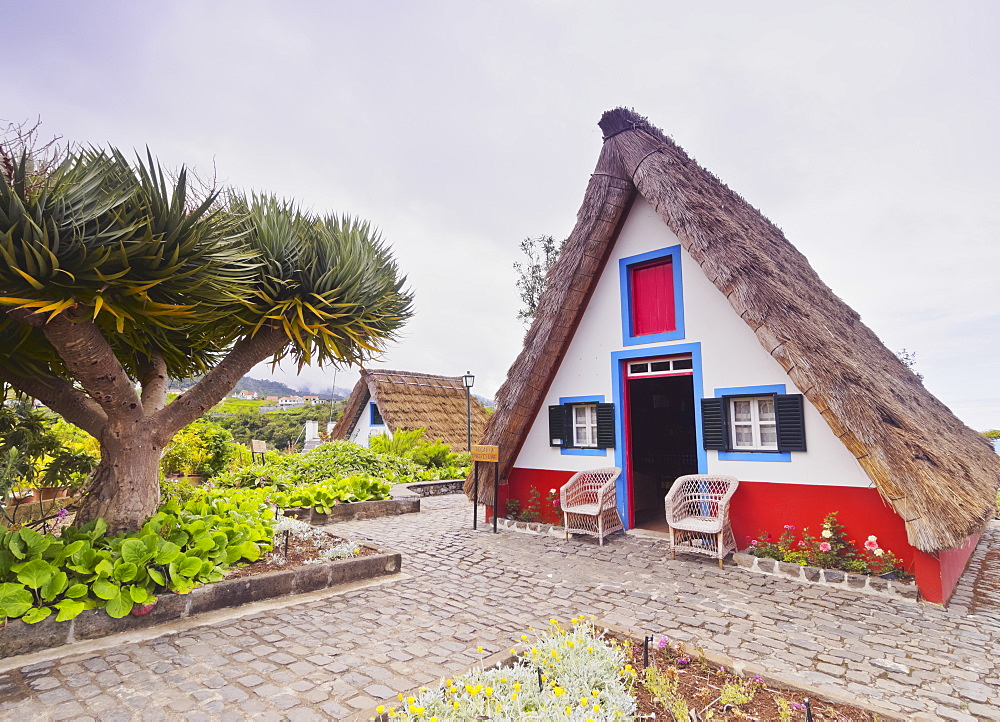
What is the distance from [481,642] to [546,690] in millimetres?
1361

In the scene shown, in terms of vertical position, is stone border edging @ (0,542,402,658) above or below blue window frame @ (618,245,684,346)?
below

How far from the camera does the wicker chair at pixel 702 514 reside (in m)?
6.12

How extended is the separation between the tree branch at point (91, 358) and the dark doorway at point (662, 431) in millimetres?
8085

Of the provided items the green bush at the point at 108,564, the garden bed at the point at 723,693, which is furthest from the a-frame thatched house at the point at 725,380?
the green bush at the point at 108,564

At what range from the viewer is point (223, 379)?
527 centimetres

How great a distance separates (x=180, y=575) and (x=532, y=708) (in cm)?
322

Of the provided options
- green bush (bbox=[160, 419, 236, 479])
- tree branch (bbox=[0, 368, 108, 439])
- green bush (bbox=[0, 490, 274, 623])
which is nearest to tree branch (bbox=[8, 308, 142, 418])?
tree branch (bbox=[0, 368, 108, 439])

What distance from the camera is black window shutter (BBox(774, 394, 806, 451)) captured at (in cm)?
620

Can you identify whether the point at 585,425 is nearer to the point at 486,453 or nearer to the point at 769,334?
the point at 486,453

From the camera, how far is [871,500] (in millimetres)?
5648

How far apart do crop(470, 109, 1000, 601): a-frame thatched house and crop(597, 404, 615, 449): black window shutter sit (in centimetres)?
2

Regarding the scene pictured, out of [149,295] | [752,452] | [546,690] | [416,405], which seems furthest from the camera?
[416,405]

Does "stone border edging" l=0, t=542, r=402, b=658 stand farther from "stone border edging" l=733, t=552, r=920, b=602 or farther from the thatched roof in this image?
"stone border edging" l=733, t=552, r=920, b=602

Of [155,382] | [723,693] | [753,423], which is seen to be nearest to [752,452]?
[753,423]
